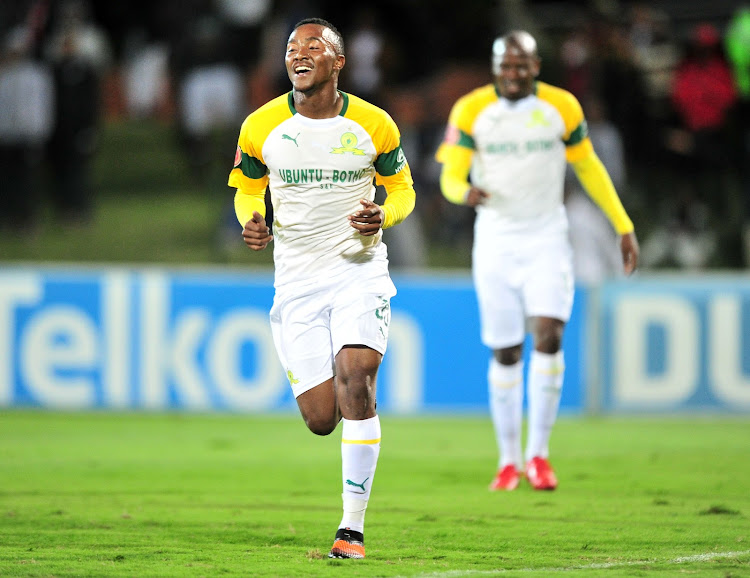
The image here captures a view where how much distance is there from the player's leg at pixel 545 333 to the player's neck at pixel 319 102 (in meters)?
2.41

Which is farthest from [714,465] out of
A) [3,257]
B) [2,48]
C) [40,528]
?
[2,48]

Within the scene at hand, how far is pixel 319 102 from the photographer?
5.83 meters

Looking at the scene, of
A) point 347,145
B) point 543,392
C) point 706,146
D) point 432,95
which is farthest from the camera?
point 432,95

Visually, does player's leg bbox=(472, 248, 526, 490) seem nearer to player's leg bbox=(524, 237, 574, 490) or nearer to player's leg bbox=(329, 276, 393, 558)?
player's leg bbox=(524, 237, 574, 490)

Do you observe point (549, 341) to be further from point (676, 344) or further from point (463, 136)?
point (676, 344)

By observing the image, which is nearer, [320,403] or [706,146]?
[320,403]

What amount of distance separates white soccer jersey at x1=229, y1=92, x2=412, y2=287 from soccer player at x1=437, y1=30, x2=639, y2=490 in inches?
80.2

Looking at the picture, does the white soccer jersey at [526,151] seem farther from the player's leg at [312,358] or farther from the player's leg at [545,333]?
the player's leg at [312,358]

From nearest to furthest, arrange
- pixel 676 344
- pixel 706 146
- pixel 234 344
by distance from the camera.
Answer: pixel 676 344
pixel 234 344
pixel 706 146

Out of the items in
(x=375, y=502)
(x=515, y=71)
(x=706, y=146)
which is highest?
(x=706, y=146)

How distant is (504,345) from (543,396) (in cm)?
39

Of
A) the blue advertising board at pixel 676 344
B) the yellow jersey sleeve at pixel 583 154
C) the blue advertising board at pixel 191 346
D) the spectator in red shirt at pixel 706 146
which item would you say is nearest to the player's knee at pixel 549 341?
the yellow jersey sleeve at pixel 583 154

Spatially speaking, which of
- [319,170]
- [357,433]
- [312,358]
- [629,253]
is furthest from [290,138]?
[629,253]

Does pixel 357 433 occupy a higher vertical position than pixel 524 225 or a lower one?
lower
